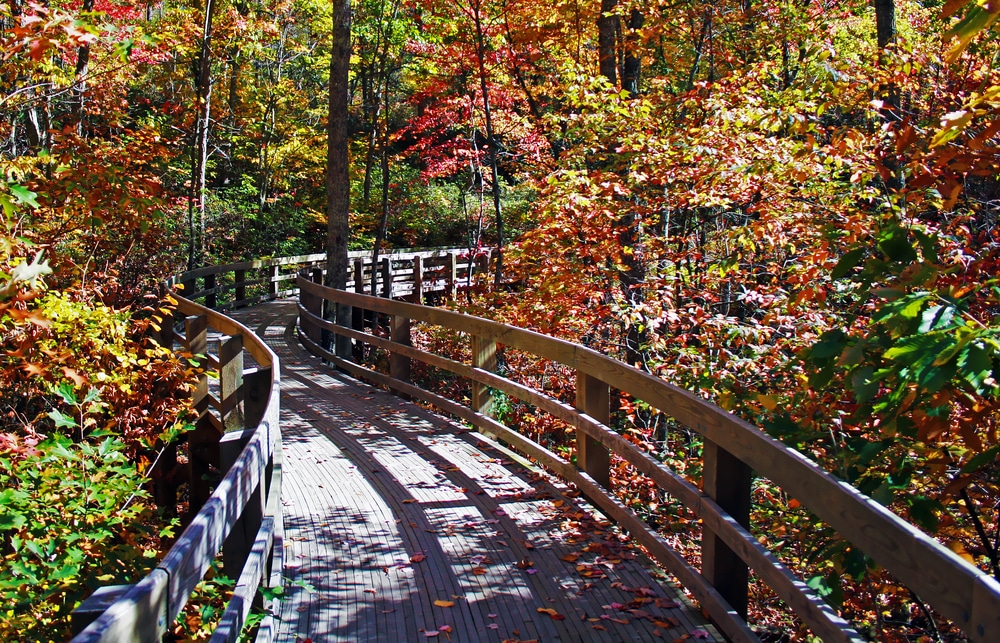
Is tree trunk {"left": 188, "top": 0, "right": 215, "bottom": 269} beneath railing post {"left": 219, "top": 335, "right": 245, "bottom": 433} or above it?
above

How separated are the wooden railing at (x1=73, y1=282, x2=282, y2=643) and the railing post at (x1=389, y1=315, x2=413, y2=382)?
6.22 feet

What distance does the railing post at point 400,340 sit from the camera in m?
9.09

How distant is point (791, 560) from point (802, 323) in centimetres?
197

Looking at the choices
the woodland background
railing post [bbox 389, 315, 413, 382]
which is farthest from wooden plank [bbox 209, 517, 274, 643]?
railing post [bbox 389, 315, 413, 382]

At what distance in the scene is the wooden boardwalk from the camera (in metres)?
4.05

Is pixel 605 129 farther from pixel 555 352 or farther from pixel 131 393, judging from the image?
pixel 131 393

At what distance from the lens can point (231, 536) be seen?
3.86 meters

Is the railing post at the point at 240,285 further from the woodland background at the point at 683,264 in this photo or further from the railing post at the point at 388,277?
the railing post at the point at 388,277

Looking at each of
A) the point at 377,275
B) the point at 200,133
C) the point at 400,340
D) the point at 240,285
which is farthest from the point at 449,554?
the point at 200,133

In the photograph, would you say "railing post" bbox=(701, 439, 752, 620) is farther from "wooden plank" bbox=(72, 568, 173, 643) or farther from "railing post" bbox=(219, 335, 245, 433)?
"railing post" bbox=(219, 335, 245, 433)

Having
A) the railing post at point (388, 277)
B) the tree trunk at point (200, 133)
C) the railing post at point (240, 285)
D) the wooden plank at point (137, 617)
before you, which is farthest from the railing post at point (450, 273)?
the wooden plank at point (137, 617)

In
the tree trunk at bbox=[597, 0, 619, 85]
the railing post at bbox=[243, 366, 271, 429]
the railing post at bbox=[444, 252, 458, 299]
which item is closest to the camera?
the railing post at bbox=[243, 366, 271, 429]

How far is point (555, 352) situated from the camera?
18.8ft

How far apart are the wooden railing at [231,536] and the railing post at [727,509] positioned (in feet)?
6.38
